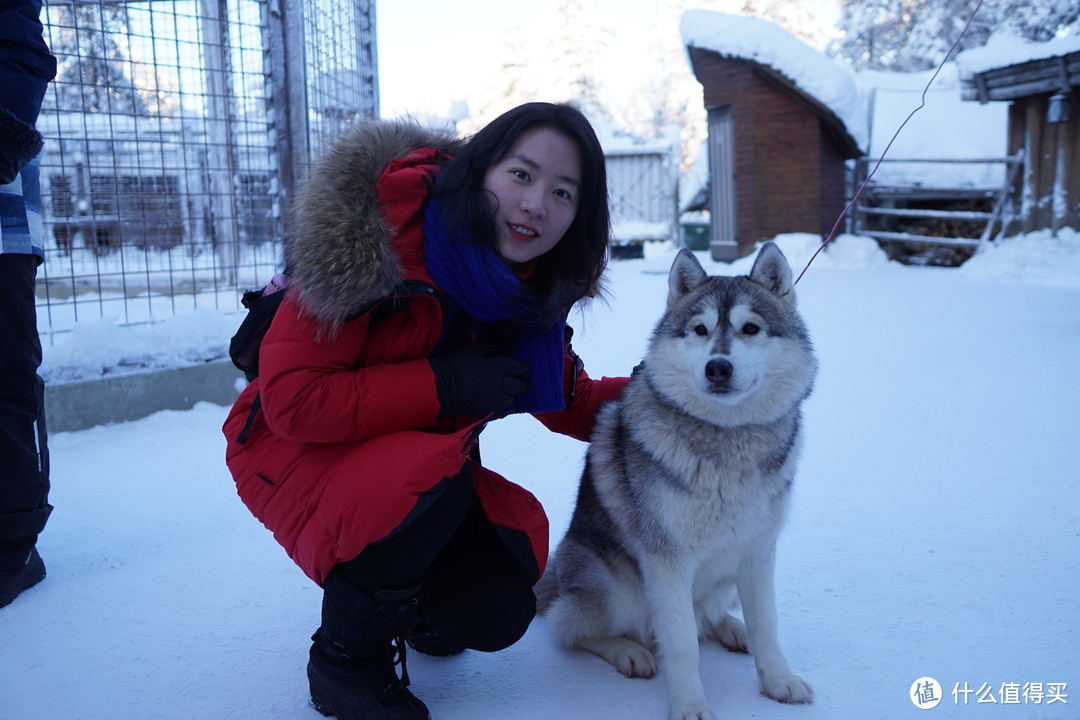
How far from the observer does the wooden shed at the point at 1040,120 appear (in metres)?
8.69

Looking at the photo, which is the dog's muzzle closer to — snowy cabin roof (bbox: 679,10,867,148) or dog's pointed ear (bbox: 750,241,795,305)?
dog's pointed ear (bbox: 750,241,795,305)

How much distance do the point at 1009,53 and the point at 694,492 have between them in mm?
9988

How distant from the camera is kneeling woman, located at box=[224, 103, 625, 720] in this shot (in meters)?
1.49

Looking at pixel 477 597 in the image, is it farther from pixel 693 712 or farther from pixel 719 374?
pixel 719 374

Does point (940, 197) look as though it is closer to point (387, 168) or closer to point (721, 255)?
point (721, 255)

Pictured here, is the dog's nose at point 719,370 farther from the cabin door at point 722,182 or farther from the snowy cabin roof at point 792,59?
the cabin door at point 722,182

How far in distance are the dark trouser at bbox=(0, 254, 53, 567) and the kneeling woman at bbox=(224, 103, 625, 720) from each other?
80cm

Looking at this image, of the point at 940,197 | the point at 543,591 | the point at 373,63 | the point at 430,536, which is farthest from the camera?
the point at 940,197

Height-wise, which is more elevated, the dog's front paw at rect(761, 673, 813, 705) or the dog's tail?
the dog's tail

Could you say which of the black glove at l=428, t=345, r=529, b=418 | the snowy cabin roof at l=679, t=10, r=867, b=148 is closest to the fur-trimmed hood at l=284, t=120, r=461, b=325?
the black glove at l=428, t=345, r=529, b=418

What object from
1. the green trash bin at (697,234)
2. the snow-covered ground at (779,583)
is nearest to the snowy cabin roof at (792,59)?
the green trash bin at (697,234)

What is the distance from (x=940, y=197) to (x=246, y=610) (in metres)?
11.9

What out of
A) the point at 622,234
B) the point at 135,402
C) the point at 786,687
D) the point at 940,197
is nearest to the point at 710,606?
the point at 786,687

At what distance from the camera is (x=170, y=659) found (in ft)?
6.02
